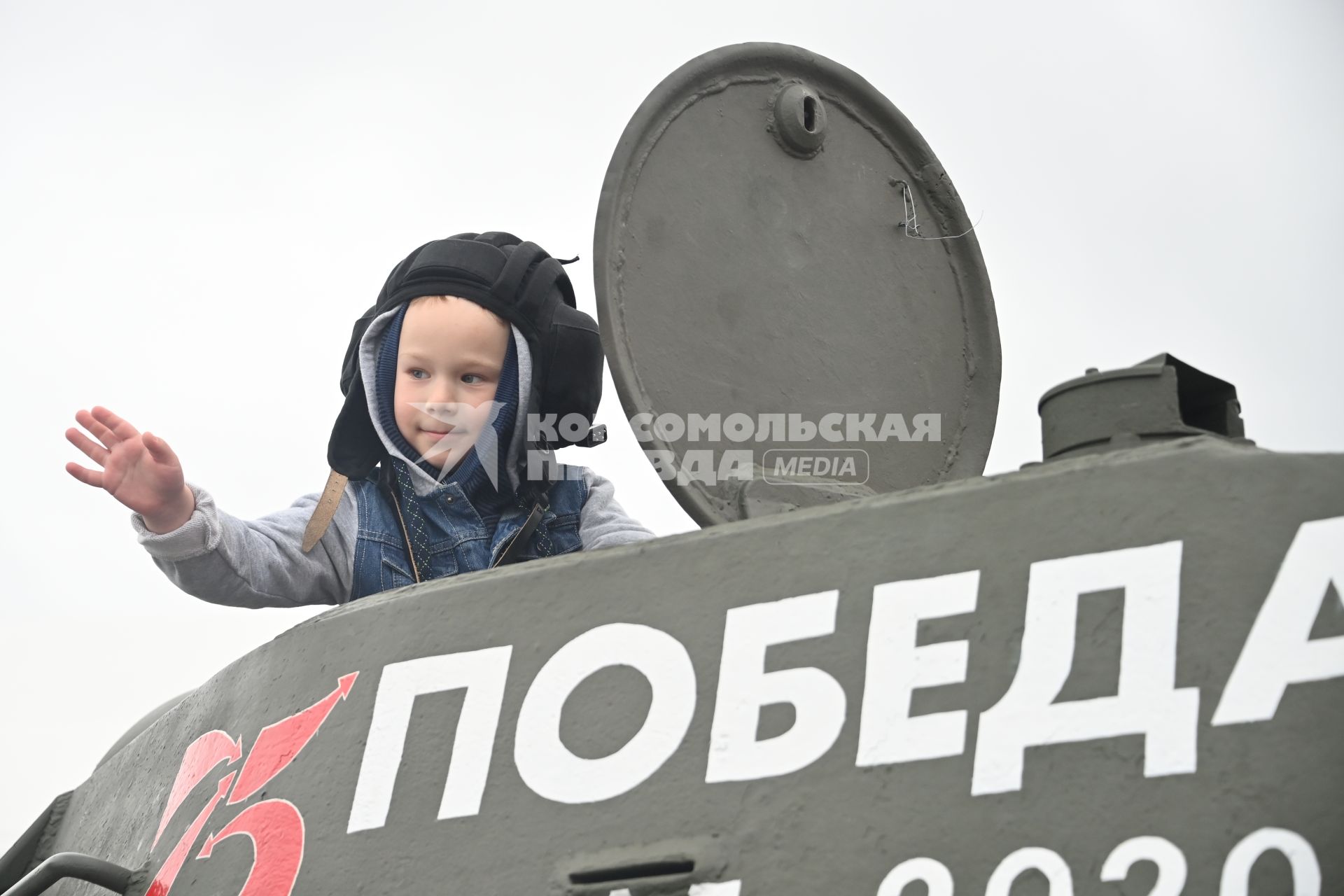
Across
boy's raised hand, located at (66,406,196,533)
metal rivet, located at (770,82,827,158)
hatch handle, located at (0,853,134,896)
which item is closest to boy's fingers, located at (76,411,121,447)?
boy's raised hand, located at (66,406,196,533)

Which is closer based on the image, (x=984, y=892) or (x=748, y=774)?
(x=984, y=892)

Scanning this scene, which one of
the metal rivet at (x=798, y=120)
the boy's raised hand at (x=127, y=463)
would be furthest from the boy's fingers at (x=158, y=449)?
the metal rivet at (x=798, y=120)

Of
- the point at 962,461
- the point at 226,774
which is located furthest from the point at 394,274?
the point at 226,774

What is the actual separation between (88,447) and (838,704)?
171 cm

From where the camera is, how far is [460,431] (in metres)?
3.56

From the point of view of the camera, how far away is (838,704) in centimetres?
192

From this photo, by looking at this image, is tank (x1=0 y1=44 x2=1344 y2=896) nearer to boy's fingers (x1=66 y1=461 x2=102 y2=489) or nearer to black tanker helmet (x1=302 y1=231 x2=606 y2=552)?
boy's fingers (x1=66 y1=461 x2=102 y2=489)

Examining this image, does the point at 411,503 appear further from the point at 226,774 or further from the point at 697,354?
the point at 226,774

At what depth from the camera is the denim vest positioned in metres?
3.44

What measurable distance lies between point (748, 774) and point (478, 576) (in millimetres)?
541

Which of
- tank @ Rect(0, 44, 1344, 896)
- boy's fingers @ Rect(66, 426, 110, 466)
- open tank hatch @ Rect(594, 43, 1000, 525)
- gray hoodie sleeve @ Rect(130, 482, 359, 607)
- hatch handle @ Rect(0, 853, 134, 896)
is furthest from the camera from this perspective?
gray hoodie sleeve @ Rect(130, 482, 359, 607)

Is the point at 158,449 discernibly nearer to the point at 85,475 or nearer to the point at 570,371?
the point at 85,475

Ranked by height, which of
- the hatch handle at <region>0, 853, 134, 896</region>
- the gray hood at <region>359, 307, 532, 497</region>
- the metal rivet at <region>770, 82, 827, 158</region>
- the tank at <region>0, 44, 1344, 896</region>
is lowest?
the hatch handle at <region>0, 853, 134, 896</region>

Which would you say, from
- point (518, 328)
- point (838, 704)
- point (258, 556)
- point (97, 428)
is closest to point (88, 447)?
point (97, 428)
